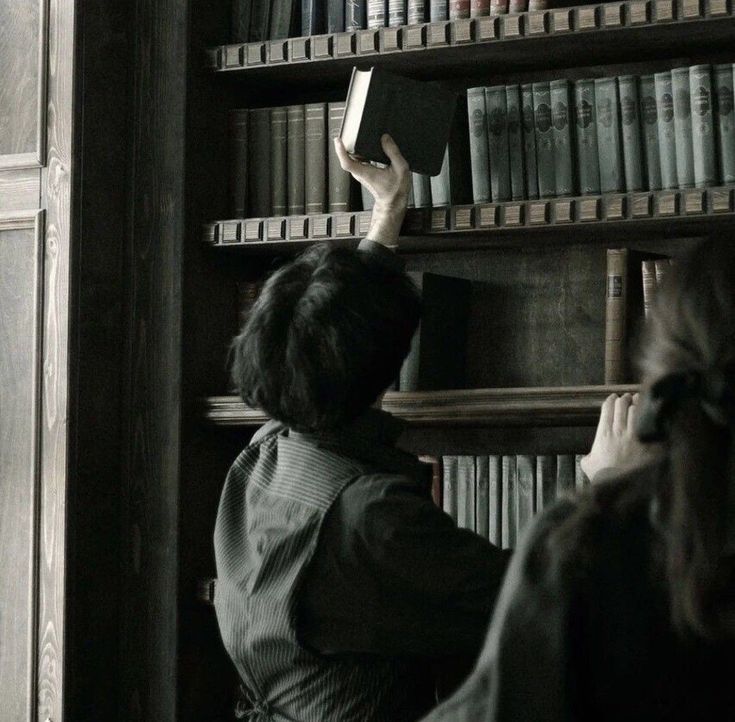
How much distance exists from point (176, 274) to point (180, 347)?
142mm

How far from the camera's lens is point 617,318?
216 centimetres

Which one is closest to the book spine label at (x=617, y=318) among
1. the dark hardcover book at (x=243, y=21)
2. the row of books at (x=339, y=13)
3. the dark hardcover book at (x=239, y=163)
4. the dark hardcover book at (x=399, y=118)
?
the dark hardcover book at (x=399, y=118)

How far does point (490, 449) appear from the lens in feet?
8.07

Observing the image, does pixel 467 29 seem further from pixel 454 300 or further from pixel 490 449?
pixel 490 449

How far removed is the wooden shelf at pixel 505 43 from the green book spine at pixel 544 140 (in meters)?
0.10

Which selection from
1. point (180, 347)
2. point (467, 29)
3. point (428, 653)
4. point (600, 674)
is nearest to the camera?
point (600, 674)

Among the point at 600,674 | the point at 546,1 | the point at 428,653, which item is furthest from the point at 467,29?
the point at 600,674

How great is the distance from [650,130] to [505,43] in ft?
1.02

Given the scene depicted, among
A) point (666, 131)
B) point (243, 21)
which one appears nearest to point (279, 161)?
point (243, 21)

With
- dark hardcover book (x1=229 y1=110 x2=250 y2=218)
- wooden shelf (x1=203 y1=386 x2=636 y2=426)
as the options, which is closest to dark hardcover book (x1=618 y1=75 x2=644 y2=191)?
wooden shelf (x1=203 y1=386 x2=636 y2=426)

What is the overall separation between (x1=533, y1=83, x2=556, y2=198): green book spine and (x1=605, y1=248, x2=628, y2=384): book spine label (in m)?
0.17

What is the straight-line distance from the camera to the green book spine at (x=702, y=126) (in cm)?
207

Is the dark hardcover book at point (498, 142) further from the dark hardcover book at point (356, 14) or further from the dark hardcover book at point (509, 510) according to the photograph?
the dark hardcover book at point (509, 510)

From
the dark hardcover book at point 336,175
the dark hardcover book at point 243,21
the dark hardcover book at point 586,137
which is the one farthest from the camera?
the dark hardcover book at point 243,21
